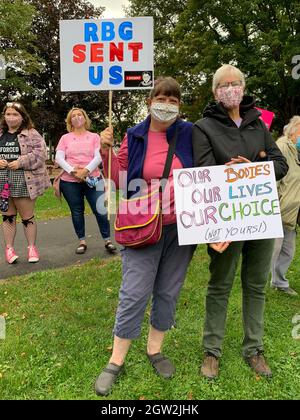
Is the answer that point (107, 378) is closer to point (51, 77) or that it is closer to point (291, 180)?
point (291, 180)

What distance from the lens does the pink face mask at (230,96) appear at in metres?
2.76

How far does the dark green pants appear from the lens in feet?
9.52

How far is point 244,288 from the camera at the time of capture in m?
3.09

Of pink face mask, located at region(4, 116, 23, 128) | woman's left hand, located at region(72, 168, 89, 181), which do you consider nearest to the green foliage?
woman's left hand, located at region(72, 168, 89, 181)

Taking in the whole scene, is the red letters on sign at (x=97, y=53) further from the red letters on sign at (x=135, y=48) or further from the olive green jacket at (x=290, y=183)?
the olive green jacket at (x=290, y=183)

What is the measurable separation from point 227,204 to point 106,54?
206 cm

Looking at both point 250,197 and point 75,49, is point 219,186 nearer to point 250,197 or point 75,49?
point 250,197

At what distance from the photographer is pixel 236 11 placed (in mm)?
19203

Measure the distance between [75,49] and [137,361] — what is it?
9.32ft

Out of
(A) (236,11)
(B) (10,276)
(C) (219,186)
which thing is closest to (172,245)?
(C) (219,186)

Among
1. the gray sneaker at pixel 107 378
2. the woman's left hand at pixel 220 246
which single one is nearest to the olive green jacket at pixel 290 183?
the woman's left hand at pixel 220 246

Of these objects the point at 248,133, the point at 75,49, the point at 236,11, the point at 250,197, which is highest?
the point at 236,11

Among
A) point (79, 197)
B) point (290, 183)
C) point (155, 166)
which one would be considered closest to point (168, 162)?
point (155, 166)

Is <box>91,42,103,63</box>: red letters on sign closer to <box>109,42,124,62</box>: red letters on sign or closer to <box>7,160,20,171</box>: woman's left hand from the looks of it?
<box>109,42,124,62</box>: red letters on sign
